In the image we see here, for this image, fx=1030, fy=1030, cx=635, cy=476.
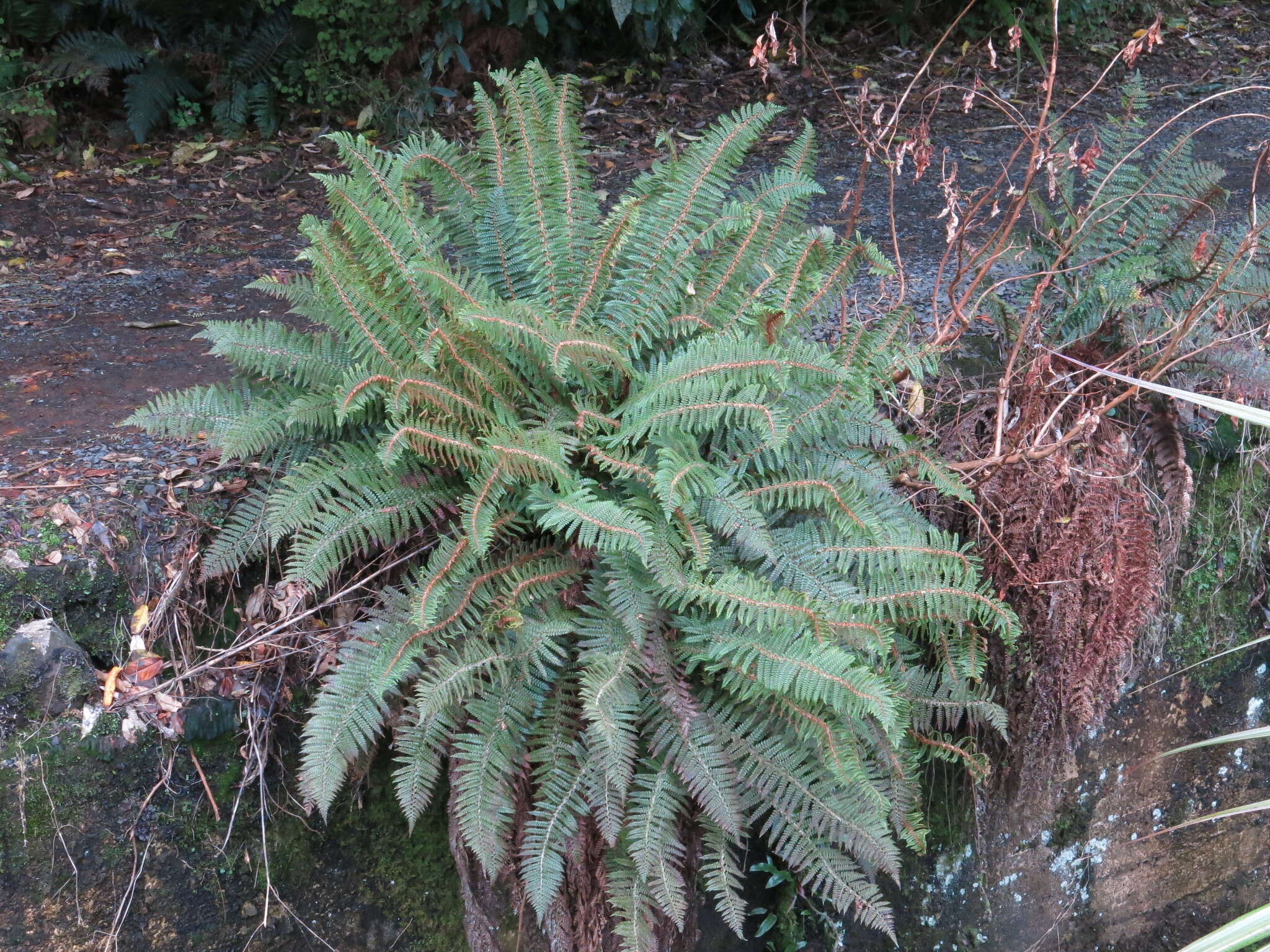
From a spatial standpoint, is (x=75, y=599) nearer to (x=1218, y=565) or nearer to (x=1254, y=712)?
(x=1218, y=565)

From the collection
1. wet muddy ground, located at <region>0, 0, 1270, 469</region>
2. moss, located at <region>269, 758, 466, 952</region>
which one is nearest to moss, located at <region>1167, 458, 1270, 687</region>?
wet muddy ground, located at <region>0, 0, 1270, 469</region>

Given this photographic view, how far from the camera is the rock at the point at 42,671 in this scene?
2656mm

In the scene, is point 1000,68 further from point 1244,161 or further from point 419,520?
point 419,520

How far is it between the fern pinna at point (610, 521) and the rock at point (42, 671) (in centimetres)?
46

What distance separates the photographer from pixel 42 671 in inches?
106

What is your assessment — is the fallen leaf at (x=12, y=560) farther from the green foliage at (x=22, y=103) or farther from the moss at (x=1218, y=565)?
the moss at (x=1218, y=565)

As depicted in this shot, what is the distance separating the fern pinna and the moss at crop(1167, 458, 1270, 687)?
1084mm

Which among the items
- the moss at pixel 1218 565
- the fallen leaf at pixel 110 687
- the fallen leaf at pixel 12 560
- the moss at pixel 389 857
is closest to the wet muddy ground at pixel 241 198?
the fallen leaf at pixel 12 560

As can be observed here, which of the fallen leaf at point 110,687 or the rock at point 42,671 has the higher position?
the rock at point 42,671

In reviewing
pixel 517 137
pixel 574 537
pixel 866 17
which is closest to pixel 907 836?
pixel 574 537

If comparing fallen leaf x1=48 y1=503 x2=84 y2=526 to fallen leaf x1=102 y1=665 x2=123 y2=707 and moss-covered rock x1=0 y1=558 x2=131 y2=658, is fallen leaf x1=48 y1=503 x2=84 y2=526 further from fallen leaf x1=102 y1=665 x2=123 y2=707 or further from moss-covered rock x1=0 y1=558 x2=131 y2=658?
fallen leaf x1=102 y1=665 x2=123 y2=707

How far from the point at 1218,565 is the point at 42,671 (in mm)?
3793

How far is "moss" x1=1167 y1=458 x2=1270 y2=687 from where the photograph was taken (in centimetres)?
364

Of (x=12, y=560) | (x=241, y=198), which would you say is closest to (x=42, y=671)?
(x=12, y=560)
